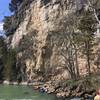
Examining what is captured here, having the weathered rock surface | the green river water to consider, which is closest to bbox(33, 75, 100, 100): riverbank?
the green river water

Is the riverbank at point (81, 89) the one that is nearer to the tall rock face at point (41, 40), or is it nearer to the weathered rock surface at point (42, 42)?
the weathered rock surface at point (42, 42)

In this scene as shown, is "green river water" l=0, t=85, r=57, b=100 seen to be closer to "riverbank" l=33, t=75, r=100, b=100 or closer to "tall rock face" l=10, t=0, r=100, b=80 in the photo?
"riverbank" l=33, t=75, r=100, b=100

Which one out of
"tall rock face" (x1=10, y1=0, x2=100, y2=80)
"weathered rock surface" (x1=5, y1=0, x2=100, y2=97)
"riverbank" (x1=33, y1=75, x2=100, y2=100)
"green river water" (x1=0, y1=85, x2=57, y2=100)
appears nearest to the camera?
"riverbank" (x1=33, y1=75, x2=100, y2=100)

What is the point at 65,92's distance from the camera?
4409 cm

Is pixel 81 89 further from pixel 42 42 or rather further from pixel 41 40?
pixel 41 40

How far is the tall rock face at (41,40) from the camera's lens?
7550cm

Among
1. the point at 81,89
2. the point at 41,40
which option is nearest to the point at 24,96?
the point at 81,89

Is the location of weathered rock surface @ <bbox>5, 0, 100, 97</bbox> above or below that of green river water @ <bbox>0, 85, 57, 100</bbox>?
above

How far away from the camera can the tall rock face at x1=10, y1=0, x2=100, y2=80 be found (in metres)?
75.5

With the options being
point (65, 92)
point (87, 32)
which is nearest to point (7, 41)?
point (87, 32)

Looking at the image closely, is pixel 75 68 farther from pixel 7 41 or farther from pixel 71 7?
pixel 7 41

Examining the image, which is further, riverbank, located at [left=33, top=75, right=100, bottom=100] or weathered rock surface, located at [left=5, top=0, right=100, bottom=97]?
weathered rock surface, located at [left=5, top=0, right=100, bottom=97]

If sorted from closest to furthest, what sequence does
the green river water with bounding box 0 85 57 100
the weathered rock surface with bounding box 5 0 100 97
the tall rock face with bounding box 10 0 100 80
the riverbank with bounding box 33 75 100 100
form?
the riverbank with bounding box 33 75 100 100
the green river water with bounding box 0 85 57 100
the weathered rock surface with bounding box 5 0 100 97
the tall rock face with bounding box 10 0 100 80

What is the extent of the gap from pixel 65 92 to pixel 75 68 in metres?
20.5
